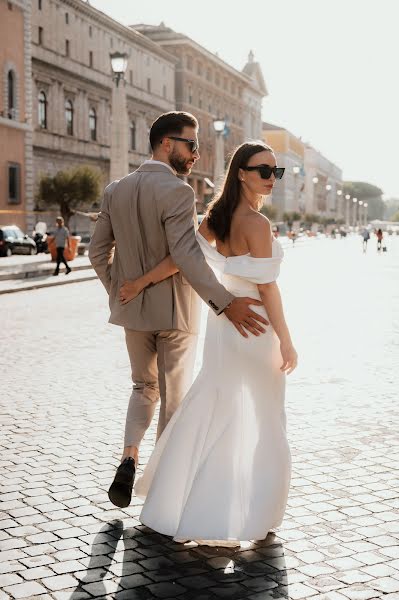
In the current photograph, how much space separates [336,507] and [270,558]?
787 millimetres

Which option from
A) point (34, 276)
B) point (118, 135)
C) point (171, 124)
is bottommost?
point (34, 276)

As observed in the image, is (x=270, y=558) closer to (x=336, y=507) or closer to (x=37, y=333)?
(x=336, y=507)

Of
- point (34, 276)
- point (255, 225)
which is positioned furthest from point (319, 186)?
point (255, 225)

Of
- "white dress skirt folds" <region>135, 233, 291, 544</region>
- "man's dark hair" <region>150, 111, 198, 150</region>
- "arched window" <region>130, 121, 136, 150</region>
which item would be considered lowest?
"white dress skirt folds" <region>135, 233, 291, 544</region>

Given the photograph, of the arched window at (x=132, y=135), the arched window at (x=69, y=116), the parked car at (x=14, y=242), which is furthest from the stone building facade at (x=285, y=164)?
the parked car at (x=14, y=242)

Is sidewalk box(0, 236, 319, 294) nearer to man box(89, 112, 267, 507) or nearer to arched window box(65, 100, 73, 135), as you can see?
man box(89, 112, 267, 507)

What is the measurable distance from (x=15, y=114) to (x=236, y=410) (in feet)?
130

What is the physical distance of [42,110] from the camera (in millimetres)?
46656

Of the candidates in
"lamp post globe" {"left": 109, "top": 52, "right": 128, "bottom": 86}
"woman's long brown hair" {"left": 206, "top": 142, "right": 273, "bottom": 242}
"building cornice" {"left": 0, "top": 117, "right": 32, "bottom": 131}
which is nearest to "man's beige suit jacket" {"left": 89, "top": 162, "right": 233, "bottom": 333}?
"woman's long brown hair" {"left": 206, "top": 142, "right": 273, "bottom": 242}

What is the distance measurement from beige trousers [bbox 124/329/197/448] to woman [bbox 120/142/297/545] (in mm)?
221

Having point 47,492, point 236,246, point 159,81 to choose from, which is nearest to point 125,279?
point 236,246

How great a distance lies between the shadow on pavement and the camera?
345 cm

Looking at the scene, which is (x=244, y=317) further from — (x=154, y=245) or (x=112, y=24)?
(x=112, y=24)

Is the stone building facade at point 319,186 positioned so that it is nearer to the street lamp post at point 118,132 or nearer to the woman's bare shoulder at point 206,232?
the street lamp post at point 118,132
